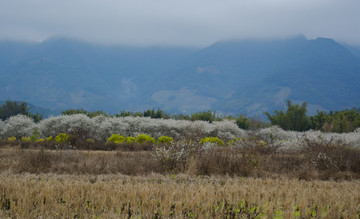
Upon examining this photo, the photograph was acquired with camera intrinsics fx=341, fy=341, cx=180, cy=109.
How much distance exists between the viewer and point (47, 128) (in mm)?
20531

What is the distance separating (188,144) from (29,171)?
14.7 ft

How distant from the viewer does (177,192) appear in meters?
5.70

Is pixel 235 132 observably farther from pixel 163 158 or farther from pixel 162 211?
pixel 162 211

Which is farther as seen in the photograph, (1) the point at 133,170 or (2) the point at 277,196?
(1) the point at 133,170

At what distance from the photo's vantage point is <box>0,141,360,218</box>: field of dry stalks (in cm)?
474

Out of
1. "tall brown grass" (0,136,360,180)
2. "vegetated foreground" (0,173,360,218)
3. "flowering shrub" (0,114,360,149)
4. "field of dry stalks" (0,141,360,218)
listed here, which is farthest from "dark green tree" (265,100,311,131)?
"vegetated foreground" (0,173,360,218)

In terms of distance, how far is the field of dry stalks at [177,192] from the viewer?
4742 millimetres

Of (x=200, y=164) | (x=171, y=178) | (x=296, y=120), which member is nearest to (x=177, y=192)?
(x=171, y=178)

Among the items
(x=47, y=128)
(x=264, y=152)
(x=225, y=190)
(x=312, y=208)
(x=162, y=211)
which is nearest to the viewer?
(x=162, y=211)

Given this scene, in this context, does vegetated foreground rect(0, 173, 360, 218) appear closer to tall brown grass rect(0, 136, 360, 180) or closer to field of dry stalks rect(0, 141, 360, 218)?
field of dry stalks rect(0, 141, 360, 218)

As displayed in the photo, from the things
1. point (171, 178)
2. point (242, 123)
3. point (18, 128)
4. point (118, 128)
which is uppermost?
point (242, 123)

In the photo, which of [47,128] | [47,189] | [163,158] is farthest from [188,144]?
[47,128]

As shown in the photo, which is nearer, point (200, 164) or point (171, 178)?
point (171, 178)

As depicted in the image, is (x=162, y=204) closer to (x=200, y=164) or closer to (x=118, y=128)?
(x=200, y=164)
